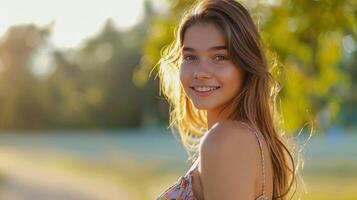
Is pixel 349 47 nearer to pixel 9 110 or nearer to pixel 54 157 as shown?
pixel 54 157

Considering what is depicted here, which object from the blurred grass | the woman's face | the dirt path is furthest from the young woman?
the dirt path

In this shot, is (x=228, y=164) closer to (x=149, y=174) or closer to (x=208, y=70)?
(x=208, y=70)

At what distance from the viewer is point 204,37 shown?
2.26 m

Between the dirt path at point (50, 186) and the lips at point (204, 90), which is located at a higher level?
the dirt path at point (50, 186)

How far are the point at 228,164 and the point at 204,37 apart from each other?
16.1 inches

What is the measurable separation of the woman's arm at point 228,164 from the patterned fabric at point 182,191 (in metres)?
0.15

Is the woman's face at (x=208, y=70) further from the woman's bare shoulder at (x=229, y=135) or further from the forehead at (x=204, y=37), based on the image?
the woman's bare shoulder at (x=229, y=135)

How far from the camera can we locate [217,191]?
6.68 ft

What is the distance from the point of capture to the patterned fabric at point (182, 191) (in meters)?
2.24

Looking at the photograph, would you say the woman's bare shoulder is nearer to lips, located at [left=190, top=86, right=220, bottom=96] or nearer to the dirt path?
lips, located at [left=190, top=86, right=220, bottom=96]

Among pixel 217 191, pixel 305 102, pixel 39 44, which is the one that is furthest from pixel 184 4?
pixel 39 44

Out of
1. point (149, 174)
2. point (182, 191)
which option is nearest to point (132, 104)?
point (149, 174)

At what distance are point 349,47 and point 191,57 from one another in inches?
106

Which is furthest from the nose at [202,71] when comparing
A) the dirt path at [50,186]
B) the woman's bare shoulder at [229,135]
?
the dirt path at [50,186]
